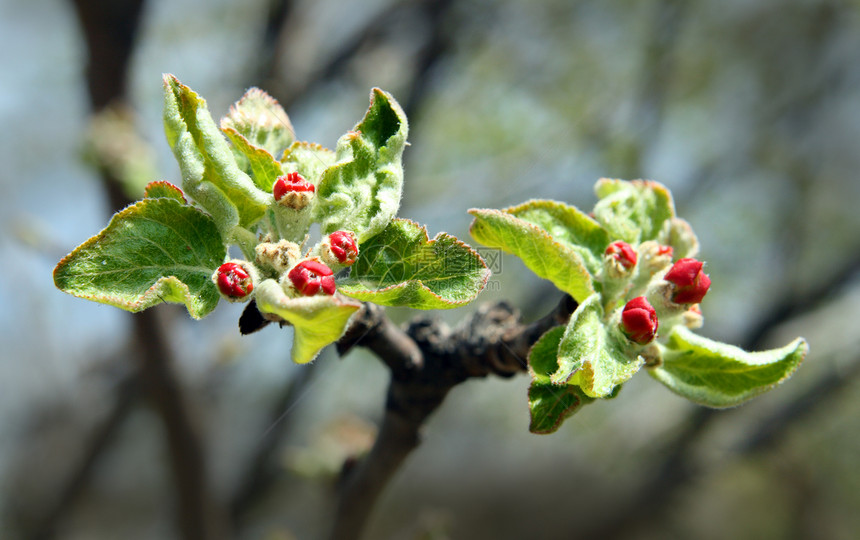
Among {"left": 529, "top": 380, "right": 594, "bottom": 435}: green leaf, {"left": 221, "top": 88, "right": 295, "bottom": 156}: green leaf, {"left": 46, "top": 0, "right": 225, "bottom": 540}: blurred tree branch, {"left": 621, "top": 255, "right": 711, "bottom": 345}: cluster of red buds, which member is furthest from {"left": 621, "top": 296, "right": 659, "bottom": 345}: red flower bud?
{"left": 46, "top": 0, "right": 225, "bottom": 540}: blurred tree branch

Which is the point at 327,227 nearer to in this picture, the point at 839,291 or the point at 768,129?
the point at 839,291

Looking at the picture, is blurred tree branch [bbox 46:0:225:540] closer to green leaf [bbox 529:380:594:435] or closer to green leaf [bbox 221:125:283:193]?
green leaf [bbox 221:125:283:193]

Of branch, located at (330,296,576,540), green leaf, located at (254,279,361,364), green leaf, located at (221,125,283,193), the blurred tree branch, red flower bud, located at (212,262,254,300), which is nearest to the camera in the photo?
green leaf, located at (254,279,361,364)

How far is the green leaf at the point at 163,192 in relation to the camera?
2.84 feet

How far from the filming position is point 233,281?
790mm

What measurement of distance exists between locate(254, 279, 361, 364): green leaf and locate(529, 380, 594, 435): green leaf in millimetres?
302

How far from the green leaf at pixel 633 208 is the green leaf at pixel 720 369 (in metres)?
0.19

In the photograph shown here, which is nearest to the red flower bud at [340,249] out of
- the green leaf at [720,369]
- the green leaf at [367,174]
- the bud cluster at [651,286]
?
the green leaf at [367,174]

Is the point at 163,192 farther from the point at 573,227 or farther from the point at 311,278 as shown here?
the point at 573,227

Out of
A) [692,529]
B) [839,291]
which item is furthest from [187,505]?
[692,529]

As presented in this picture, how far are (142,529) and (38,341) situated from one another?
2.91m

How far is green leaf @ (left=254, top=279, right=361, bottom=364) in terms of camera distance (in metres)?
0.68

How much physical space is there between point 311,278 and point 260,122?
1.11 feet

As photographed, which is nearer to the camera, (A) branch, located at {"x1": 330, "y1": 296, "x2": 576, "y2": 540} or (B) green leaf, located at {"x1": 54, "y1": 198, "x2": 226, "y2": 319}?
(B) green leaf, located at {"x1": 54, "y1": 198, "x2": 226, "y2": 319}
